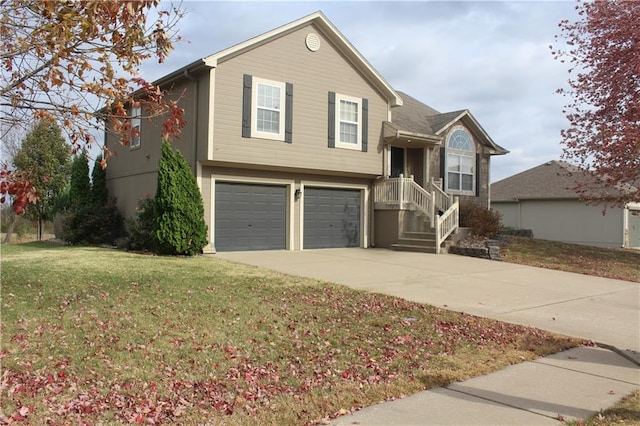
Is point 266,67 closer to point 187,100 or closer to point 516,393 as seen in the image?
point 187,100

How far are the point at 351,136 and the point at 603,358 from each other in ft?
40.4

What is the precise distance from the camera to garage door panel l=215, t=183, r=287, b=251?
49.9 feet

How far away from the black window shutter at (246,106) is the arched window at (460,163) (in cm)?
902

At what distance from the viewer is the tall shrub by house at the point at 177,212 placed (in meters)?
13.2

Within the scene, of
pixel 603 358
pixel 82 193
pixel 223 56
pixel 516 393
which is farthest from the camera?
pixel 82 193

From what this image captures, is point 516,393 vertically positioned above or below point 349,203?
below

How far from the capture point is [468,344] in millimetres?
6199

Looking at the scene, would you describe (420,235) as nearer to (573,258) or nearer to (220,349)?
(573,258)

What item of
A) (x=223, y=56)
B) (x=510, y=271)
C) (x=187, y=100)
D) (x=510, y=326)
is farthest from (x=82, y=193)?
(x=510, y=326)

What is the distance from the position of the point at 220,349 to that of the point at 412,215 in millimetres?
13318

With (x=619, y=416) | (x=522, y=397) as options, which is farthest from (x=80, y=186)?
(x=619, y=416)

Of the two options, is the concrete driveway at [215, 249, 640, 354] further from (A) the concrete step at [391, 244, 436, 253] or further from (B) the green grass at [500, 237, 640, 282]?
(B) the green grass at [500, 237, 640, 282]

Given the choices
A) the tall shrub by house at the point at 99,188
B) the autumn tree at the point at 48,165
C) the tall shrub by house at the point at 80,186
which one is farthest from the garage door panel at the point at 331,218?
the autumn tree at the point at 48,165

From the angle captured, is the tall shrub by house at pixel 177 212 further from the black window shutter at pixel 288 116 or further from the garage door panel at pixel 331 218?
the garage door panel at pixel 331 218
